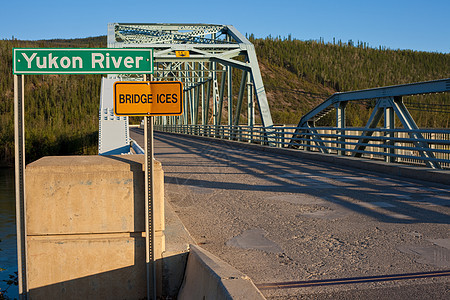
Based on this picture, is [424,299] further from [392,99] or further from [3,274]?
[392,99]

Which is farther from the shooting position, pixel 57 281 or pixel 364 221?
pixel 364 221

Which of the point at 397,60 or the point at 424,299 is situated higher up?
the point at 397,60

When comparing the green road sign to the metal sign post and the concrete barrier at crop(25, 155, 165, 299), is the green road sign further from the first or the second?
the concrete barrier at crop(25, 155, 165, 299)

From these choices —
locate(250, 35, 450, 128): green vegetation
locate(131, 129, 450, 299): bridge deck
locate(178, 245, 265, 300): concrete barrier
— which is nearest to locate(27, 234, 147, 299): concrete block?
locate(178, 245, 265, 300): concrete barrier

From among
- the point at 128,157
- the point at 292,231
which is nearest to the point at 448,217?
the point at 292,231

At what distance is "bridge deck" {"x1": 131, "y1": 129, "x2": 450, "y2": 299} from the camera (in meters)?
4.32

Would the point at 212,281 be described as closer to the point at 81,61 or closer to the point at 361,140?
the point at 81,61

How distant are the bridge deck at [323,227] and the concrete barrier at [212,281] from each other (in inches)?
16.3

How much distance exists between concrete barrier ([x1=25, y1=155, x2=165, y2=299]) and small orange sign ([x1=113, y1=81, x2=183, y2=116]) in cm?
54

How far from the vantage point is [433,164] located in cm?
1160

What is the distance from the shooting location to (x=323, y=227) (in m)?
6.19

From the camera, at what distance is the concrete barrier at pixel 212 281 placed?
3.28 metres

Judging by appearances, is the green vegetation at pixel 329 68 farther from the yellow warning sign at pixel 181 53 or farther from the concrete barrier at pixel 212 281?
the concrete barrier at pixel 212 281

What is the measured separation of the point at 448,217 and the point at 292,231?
2377mm
